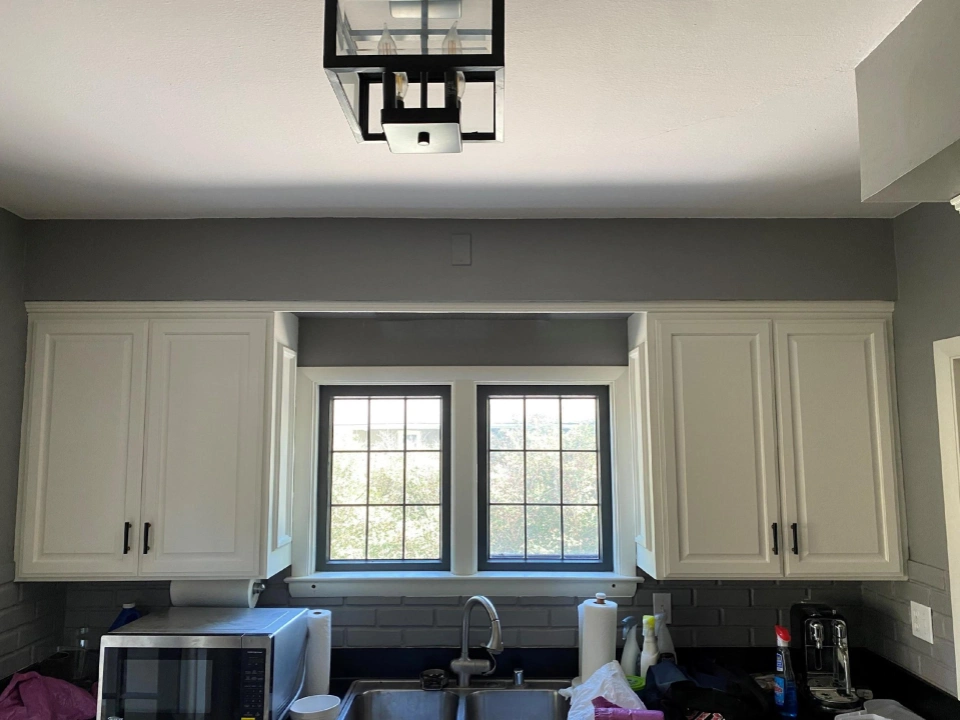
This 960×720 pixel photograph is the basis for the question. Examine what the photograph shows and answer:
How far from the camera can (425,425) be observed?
9.92 ft

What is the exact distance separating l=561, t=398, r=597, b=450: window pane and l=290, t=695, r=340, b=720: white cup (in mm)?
1296

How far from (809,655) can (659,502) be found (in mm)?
768

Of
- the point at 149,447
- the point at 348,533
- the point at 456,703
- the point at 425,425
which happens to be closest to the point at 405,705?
the point at 456,703

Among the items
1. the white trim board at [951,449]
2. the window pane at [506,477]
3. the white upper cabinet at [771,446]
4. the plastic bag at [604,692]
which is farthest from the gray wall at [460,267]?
the plastic bag at [604,692]

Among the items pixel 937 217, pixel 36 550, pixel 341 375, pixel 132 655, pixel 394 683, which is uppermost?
pixel 937 217

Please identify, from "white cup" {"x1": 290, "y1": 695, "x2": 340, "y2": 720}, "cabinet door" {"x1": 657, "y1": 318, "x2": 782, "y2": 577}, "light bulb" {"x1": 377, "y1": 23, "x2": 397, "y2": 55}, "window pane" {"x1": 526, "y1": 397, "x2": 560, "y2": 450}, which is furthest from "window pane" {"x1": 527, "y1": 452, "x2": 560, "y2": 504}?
"light bulb" {"x1": 377, "y1": 23, "x2": 397, "y2": 55}

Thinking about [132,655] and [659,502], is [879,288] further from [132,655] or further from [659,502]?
[132,655]

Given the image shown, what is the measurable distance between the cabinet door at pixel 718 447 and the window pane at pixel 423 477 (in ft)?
3.15

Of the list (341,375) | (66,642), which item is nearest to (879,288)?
(341,375)

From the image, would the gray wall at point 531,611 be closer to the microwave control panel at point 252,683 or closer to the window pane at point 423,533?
the window pane at point 423,533

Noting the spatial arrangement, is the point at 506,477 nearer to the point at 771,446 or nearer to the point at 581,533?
the point at 581,533

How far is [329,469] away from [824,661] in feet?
6.50

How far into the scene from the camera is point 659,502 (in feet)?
8.16

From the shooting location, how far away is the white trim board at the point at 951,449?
7.04ft
